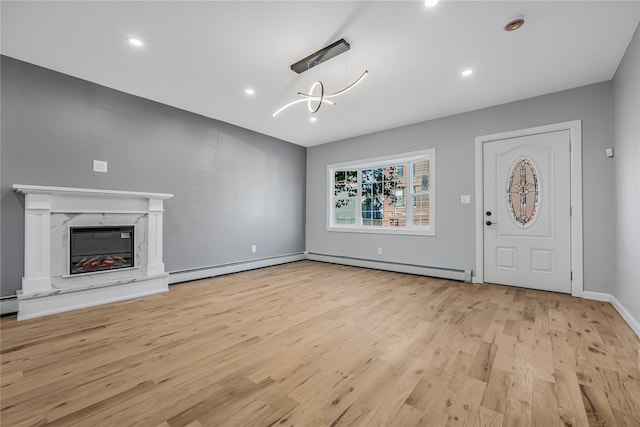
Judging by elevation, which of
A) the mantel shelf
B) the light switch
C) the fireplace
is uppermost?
the light switch

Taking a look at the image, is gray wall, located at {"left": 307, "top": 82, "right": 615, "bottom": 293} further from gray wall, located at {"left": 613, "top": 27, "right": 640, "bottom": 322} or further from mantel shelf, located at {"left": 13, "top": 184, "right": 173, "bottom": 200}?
mantel shelf, located at {"left": 13, "top": 184, "right": 173, "bottom": 200}

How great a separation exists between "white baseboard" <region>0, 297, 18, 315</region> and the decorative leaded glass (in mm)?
6147

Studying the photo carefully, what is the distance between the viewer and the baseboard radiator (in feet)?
13.8

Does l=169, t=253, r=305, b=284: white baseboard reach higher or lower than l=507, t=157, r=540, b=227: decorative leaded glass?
lower

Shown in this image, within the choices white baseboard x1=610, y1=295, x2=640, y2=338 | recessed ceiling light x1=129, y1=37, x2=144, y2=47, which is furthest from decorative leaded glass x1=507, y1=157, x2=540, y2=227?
recessed ceiling light x1=129, y1=37, x2=144, y2=47

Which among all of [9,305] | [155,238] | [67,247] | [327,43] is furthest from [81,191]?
[327,43]

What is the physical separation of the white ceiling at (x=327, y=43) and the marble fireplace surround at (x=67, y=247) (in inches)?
57.6

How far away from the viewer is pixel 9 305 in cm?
277

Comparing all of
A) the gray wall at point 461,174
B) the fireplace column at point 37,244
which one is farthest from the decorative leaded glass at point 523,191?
the fireplace column at point 37,244

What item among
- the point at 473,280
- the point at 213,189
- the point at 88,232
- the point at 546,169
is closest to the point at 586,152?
the point at 546,169

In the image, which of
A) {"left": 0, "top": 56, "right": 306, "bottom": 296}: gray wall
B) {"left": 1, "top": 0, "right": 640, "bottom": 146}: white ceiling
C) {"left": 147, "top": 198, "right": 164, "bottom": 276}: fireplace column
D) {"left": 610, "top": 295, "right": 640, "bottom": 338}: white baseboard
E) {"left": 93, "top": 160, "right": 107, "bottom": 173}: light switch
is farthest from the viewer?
{"left": 147, "top": 198, "right": 164, "bottom": 276}: fireplace column

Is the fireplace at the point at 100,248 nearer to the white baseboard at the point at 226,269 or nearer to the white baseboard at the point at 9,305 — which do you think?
the white baseboard at the point at 9,305

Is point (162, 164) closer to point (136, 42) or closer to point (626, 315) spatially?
point (136, 42)

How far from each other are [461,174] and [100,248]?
5186mm
